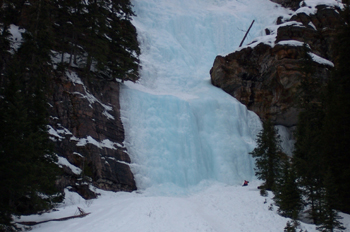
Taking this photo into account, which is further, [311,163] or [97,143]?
[97,143]

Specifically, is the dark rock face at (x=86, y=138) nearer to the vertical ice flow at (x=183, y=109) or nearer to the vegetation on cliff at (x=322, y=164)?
the vertical ice flow at (x=183, y=109)

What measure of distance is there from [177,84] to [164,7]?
16.3 m

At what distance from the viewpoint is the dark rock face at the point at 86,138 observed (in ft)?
59.0

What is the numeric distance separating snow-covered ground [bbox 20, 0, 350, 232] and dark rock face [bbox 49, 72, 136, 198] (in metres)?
1.05

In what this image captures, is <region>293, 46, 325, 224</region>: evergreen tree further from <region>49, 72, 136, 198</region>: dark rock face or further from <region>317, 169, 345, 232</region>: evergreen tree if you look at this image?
<region>49, 72, 136, 198</region>: dark rock face

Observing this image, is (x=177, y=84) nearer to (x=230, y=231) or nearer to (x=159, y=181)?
(x=159, y=181)

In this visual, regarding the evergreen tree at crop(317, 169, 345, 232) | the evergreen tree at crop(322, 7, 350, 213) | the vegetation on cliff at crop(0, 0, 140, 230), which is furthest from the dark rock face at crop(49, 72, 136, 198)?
the evergreen tree at crop(322, 7, 350, 213)

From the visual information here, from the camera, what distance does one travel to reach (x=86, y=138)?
20094mm

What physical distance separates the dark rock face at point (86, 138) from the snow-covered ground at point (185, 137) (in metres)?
1.05

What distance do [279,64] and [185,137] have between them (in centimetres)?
1181

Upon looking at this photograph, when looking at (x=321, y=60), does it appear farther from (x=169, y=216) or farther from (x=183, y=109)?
(x=169, y=216)

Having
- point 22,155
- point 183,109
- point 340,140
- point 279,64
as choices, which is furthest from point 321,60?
point 22,155

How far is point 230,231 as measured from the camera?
39.9 feet

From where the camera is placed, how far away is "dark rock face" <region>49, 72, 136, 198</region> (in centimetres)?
1797
